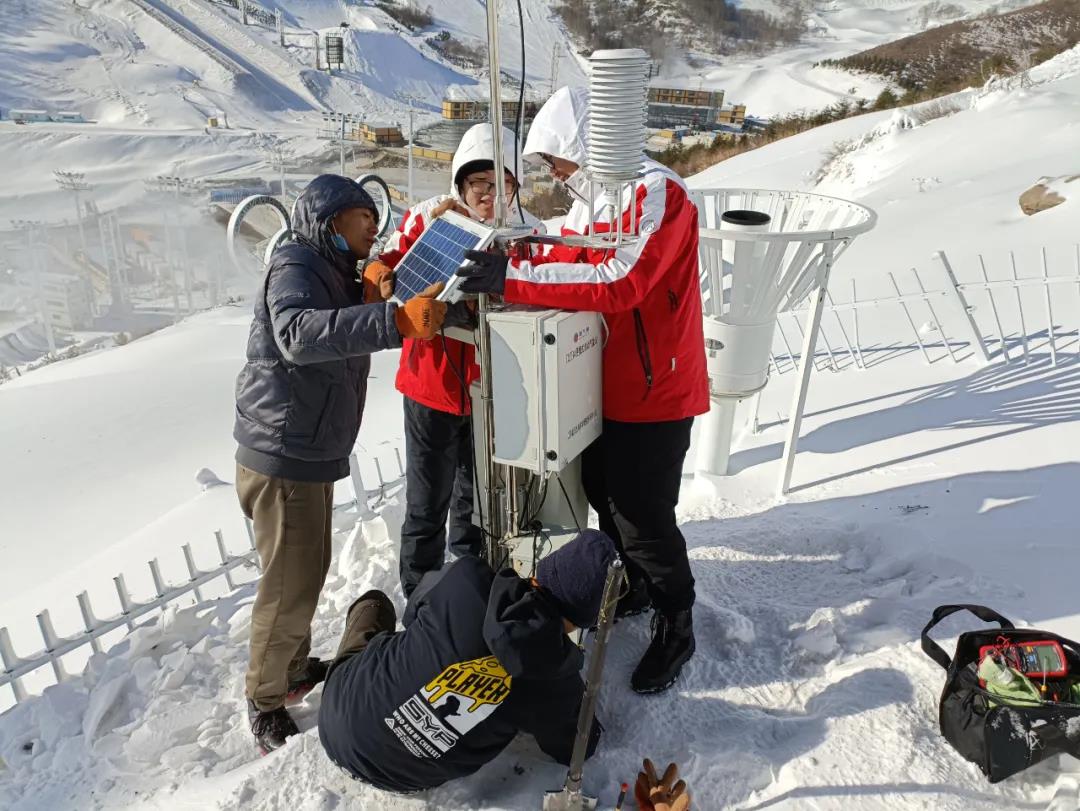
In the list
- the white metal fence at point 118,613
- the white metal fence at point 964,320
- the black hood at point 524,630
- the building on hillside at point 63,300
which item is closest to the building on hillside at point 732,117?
the building on hillside at point 63,300

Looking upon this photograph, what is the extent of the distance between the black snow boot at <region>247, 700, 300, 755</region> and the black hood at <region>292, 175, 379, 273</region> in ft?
5.90

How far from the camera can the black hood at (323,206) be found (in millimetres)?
2789

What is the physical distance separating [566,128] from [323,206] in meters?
0.95

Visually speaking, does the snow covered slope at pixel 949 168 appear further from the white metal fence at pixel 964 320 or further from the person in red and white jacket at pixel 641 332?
the person in red and white jacket at pixel 641 332

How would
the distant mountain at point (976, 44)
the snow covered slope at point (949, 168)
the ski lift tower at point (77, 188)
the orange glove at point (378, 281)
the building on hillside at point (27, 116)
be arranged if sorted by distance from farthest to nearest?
the distant mountain at point (976, 44) → the building on hillside at point (27, 116) → the ski lift tower at point (77, 188) → the snow covered slope at point (949, 168) → the orange glove at point (378, 281)

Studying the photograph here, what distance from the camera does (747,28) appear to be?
73.9 meters

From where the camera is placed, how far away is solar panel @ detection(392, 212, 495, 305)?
2639mm

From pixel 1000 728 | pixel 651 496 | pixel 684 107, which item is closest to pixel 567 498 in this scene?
pixel 651 496

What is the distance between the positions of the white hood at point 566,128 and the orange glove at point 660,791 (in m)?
2.16

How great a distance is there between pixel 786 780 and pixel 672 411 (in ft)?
4.38

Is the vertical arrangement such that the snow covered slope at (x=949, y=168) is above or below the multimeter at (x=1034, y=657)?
above

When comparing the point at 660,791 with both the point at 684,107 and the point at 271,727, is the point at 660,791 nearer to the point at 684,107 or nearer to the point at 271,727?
the point at 271,727

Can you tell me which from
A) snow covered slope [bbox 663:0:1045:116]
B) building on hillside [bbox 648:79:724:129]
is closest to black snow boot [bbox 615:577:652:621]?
building on hillside [bbox 648:79:724:129]

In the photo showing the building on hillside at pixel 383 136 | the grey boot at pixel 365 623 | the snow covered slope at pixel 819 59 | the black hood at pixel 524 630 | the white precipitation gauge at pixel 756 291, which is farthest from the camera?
the snow covered slope at pixel 819 59
